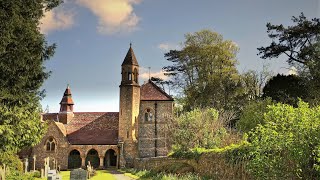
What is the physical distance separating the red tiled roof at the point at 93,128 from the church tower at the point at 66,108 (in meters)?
0.64

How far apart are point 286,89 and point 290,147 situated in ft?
95.7

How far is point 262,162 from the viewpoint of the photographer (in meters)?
9.48

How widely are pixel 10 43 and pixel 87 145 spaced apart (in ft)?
94.9

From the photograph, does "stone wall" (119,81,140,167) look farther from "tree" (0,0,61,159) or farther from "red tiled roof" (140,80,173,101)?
"tree" (0,0,61,159)

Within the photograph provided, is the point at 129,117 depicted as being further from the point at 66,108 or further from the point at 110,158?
the point at 66,108

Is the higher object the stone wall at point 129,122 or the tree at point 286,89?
the tree at point 286,89

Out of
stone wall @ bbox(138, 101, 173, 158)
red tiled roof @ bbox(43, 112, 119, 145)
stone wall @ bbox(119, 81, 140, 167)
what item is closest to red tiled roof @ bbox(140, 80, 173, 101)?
stone wall @ bbox(138, 101, 173, 158)

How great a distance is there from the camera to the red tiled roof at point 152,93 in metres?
44.6

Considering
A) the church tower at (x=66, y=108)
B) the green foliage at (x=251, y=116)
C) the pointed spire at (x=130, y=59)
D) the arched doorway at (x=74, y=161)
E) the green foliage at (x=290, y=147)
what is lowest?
the arched doorway at (x=74, y=161)

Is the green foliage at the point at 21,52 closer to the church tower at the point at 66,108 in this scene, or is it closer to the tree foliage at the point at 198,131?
the tree foliage at the point at 198,131

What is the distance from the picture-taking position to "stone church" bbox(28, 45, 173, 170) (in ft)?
143

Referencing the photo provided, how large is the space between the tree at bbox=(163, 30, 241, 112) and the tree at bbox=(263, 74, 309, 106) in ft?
17.9

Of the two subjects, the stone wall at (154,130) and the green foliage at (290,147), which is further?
the stone wall at (154,130)

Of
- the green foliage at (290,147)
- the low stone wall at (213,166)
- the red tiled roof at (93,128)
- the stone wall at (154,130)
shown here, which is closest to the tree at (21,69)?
the low stone wall at (213,166)
